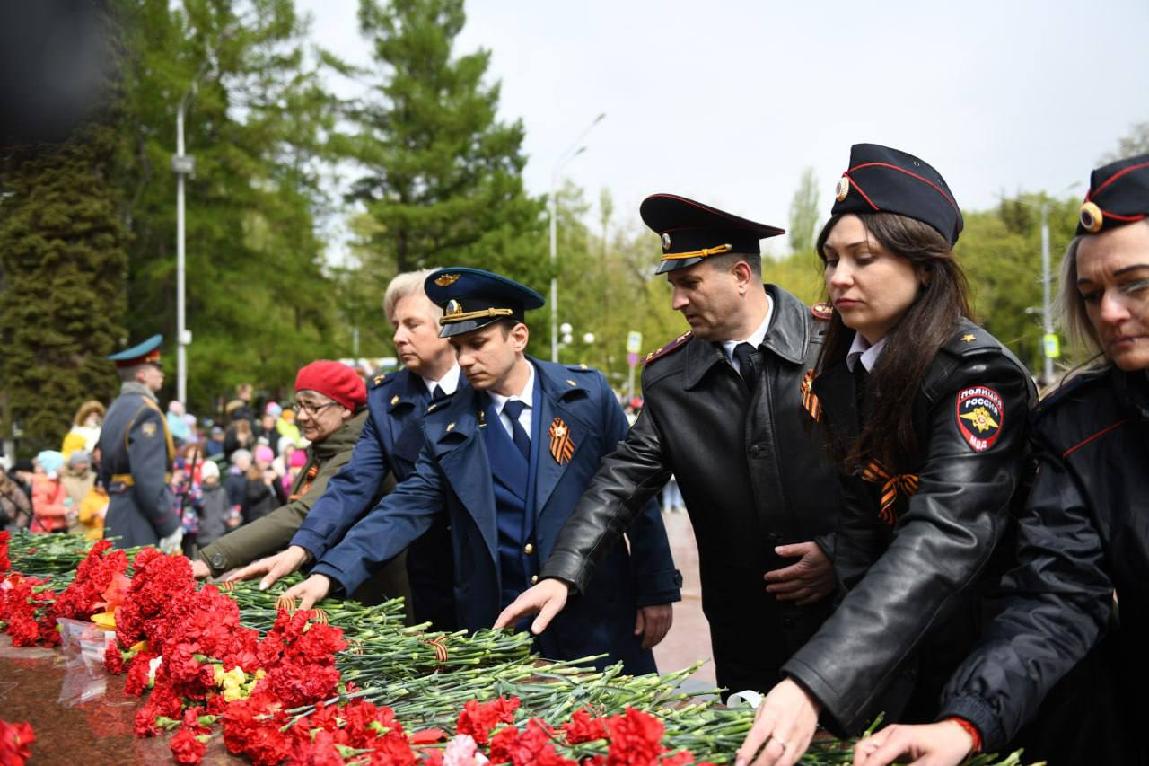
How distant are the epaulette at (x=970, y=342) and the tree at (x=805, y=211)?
5588cm

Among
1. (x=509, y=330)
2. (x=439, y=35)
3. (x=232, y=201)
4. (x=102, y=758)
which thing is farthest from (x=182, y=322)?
(x=102, y=758)

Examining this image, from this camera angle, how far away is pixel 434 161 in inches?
1021

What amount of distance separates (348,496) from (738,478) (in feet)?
5.27

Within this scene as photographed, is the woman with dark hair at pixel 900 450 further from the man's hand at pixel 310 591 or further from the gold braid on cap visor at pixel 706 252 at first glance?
the man's hand at pixel 310 591

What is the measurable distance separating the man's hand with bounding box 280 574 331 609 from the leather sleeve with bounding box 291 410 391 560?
1.34 ft

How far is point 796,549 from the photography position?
2871 mm

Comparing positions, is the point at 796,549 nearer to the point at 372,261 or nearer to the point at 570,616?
the point at 570,616

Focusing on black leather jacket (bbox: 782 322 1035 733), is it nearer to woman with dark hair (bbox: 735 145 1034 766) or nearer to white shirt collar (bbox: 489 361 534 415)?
woman with dark hair (bbox: 735 145 1034 766)

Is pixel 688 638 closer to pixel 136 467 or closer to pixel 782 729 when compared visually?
pixel 136 467

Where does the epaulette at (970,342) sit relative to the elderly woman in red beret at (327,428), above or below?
above

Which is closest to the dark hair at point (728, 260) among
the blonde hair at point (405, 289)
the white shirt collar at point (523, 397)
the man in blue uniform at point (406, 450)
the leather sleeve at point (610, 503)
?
the leather sleeve at point (610, 503)

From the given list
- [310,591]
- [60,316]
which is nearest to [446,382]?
[310,591]

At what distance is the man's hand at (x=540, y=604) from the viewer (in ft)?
8.26

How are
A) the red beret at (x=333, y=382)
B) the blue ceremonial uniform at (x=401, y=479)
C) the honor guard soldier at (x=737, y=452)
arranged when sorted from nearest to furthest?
the honor guard soldier at (x=737, y=452)
the blue ceremonial uniform at (x=401, y=479)
the red beret at (x=333, y=382)
